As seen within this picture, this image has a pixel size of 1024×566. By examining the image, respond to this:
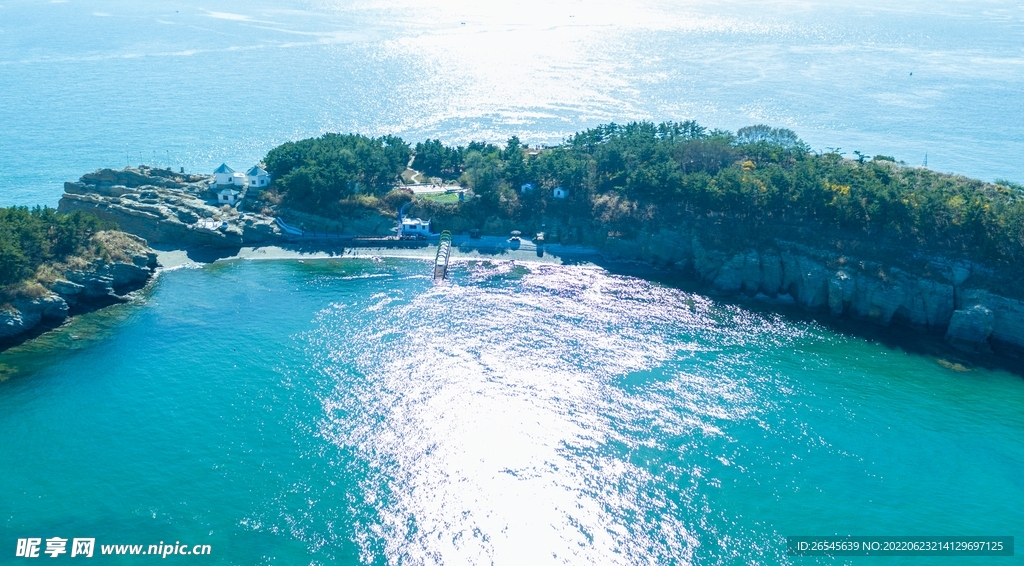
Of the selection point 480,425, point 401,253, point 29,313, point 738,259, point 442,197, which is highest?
point 442,197

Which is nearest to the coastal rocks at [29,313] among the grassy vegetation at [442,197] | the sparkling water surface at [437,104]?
the sparkling water surface at [437,104]

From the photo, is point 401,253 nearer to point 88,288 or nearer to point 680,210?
point 88,288

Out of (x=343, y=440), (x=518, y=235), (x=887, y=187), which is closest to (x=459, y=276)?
(x=518, y=235)

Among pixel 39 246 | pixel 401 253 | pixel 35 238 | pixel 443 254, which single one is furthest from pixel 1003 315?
pixel 35 238

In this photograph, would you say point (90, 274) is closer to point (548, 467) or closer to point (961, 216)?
point (548, 467)

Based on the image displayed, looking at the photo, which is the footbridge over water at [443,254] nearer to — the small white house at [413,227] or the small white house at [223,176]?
the small white house at [413,227]

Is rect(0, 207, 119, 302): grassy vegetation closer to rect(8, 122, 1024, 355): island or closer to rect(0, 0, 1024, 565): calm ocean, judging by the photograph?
rect(0, 0, 1024, 565): calm ocean
